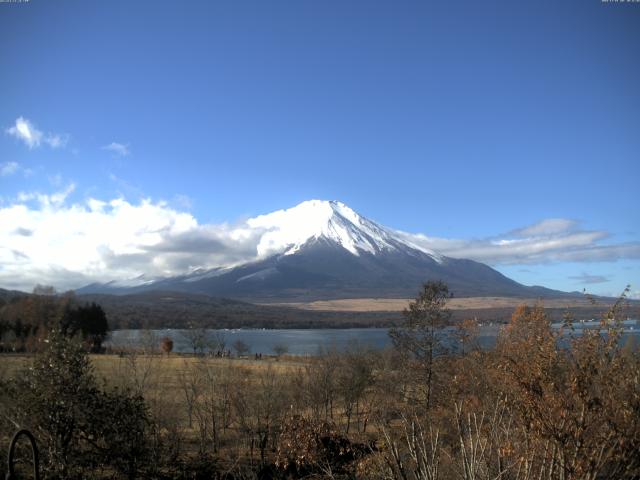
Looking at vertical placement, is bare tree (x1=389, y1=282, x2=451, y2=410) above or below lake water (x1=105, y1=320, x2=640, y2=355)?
above

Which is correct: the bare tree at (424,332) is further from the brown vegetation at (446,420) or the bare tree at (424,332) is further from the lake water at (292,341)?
the lake water at (292,341)

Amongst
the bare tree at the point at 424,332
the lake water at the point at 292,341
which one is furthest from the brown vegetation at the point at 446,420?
the lake water at the point at 292,341

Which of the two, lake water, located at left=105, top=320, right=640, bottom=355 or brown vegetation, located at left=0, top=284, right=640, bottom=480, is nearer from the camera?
brown vegetation, located at left=0, top=284, right=640, bottom=480

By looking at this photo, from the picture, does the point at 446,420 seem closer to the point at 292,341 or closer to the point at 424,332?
the point at 424,332

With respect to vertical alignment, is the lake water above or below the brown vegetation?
below

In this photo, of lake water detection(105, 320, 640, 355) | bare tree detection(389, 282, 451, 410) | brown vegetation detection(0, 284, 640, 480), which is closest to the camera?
brown vegetation detection(0, 284, 640, 480)

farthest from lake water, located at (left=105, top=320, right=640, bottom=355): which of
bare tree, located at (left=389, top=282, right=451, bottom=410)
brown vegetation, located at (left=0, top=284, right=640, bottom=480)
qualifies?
bare tree, located at (left=389, top=282, right=451, bottom=410)

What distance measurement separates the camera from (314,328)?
606 feet

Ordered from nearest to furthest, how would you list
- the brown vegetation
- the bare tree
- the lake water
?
1. the brown vegetation
2. the bare tree
3. the lake water

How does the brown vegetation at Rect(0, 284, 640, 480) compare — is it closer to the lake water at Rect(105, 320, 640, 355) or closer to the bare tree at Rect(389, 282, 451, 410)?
the bare tree at Rect(389, 282, 451, 410)

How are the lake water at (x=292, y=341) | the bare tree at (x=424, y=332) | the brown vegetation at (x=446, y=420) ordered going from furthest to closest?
1. the lake water at (x=292, y=341)
2. the bare tree at (x=424, y=332)
3. the brown vegetation at (x=446, y=420)

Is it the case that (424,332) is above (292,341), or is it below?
above

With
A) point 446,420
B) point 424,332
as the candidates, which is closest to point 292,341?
point 424,332

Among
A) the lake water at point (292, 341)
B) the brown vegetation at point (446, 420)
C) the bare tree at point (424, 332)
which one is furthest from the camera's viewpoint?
the lake water at point (292, 341)
